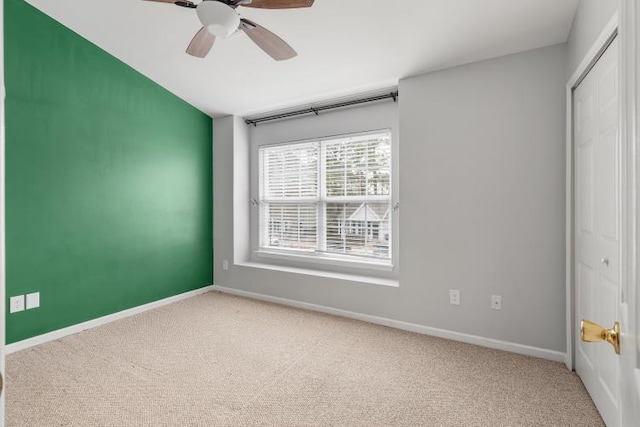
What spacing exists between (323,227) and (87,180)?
7.92 feet

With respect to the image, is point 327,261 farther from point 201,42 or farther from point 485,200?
point 201,42

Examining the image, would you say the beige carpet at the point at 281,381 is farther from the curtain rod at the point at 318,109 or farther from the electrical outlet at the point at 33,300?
the curtain rod at the point at 318,109

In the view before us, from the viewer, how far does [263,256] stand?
436cm

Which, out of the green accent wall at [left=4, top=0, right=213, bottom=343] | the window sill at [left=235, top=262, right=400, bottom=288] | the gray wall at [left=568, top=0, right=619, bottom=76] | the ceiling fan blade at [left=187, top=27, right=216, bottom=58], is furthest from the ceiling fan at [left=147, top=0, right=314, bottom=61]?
the window sill at [left=235, top=262, right=400, bottom=288]

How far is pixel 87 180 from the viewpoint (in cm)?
311

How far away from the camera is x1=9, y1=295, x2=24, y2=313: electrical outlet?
2662 mm

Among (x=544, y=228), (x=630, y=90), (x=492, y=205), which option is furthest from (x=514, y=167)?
(x=630, y=90)

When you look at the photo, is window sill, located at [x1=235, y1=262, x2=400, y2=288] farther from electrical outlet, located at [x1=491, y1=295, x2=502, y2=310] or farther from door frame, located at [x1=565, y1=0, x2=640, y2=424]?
door frame, located at [x1=565, y1=0, x2=640, y2=424]

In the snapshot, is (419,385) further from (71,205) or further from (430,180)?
(71,205)

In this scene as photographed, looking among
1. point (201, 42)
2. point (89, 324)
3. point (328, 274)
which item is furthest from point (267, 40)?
point (89, 324)

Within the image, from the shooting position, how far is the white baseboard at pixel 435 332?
2.51 m

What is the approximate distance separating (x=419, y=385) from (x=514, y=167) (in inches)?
68.8

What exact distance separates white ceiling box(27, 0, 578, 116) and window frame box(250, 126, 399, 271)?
1.71ft

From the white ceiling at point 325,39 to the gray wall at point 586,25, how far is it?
0.11m
